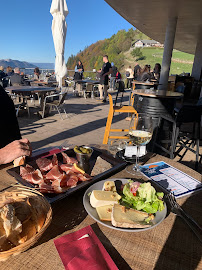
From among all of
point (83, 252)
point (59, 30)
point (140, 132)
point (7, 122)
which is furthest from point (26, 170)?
point (59, 30)

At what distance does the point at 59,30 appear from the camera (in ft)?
26.8

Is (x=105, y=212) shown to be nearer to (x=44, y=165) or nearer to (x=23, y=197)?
(x=23, y=197)

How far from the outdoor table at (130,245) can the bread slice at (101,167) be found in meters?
0.30

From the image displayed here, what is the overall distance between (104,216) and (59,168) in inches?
18.4

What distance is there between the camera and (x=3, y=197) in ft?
2.66

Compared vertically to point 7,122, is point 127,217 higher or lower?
Answer: lower

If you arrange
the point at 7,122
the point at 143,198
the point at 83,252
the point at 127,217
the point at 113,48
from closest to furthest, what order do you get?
the point at 83,252 < the point at 127,217 < the point at 143,198 < the point at 7,122 < the point at 113,48

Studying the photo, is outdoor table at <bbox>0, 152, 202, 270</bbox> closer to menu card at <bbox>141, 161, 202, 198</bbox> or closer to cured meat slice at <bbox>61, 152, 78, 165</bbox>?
menu card at <bbox>141, 161, 202, 198</bbox>

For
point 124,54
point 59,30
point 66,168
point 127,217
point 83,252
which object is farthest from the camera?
point 124,54

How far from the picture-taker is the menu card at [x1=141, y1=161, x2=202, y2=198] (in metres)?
1.10

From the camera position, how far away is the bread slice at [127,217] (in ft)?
2.45

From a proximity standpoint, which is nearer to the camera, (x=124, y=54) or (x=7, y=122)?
(x=7, y=122)

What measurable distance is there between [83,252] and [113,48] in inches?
2354

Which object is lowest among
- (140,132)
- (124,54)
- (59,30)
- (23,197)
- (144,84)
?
(23,197)
